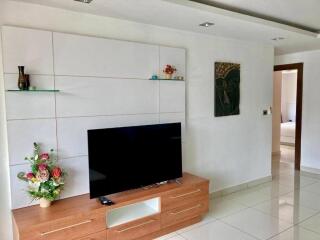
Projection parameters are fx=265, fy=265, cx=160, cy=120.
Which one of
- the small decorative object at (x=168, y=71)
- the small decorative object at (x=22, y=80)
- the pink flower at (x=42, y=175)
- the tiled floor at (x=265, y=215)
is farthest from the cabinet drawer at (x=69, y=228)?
the small decorative object at (x=168, y=71)

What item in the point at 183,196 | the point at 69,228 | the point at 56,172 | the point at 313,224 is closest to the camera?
the point at 69,228

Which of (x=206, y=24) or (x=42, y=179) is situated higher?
(x=206, y=24)

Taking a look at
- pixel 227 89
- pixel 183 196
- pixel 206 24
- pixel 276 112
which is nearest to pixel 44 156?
pixel 183 196

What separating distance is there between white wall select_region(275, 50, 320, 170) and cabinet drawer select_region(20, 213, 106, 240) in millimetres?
4484

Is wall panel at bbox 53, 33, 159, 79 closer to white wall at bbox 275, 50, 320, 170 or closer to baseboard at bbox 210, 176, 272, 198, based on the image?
baseboard at bbox 210, 176, 272, 198

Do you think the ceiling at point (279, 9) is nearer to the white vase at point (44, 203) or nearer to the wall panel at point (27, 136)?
the wall panel at point (27, 136)

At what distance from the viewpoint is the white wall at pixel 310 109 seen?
5.04m

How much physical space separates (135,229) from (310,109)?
4.25 m

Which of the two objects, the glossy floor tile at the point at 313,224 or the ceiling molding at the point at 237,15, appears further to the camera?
the glossy floor tile at the point at 313,224

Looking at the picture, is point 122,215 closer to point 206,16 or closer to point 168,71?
point 168,71

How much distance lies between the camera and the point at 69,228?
2270 millimetres

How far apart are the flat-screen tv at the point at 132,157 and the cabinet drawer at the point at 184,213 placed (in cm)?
36

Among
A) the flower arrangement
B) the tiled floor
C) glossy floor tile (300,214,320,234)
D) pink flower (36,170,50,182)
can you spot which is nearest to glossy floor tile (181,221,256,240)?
the tiled floor

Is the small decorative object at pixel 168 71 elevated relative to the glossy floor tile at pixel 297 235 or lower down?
elevated
